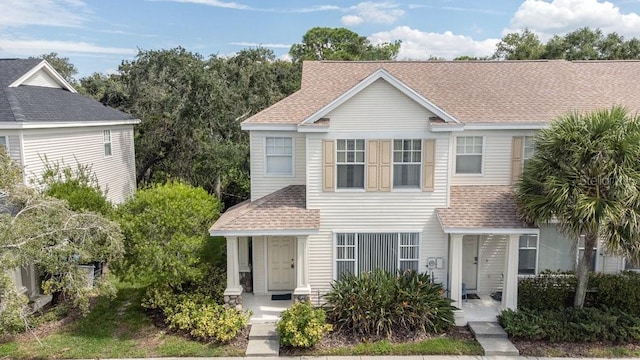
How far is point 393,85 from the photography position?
1291cm

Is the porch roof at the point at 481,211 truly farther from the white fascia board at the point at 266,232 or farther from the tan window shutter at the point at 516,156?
the white fascia board at the point at 266,232

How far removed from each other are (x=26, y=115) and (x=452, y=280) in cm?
1615

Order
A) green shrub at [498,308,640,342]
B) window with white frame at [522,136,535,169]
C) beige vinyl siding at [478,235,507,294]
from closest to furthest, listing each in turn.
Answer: green shrub at [498,308,640,342] → beige vinyl siding at [478,235,507,294] → window with white frame at [522,136,535,169]

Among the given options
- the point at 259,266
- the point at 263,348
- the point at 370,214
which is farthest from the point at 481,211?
the point at 263,348

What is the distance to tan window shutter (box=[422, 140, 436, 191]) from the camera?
519 inches

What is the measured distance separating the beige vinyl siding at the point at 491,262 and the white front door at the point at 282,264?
643 cm

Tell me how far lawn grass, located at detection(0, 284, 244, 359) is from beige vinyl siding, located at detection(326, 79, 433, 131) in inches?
287

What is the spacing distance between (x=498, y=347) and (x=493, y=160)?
6.22 m

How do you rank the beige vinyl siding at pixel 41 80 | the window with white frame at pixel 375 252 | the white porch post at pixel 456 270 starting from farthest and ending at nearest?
the beige vinyl siding at pixel 41 80, the window with white frame at pixel 375 252, the white porch post at pixel 456 270

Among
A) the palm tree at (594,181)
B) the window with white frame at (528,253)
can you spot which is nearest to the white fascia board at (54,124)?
the palm tree at (594,181)

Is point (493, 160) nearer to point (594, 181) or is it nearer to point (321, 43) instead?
point (594, 181)

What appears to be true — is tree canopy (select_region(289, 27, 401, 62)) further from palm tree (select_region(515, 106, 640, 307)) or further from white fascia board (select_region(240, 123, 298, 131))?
palm tree (select_region(515, 106, 640, 307))

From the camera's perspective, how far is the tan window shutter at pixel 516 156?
14.6 meters

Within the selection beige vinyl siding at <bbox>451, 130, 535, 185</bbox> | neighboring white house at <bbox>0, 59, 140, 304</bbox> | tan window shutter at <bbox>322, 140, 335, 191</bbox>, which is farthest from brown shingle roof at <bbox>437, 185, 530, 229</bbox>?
neighboring white house at <bbox>0, 59, 140, 304</bbox>
